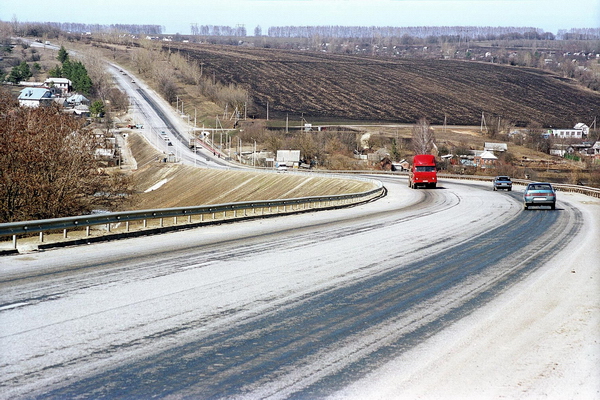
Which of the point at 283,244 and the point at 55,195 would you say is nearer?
the point at 283,244

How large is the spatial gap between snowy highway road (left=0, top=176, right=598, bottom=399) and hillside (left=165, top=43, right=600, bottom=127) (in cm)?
12696

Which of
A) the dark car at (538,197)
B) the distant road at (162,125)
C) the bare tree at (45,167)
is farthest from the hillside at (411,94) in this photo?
the bare tree at (45,167)

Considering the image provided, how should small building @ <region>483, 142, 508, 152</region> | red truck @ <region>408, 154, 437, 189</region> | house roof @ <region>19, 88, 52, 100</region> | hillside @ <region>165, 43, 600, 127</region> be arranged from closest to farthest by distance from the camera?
red truck @ <region>408, 154, 437, 189</region> → small building @ <region>483, 142, 508, 152</region> → hillside @ <region>165, 43, 600, 127</region> → house roof @ <region>19, 88, 52, 100</region>

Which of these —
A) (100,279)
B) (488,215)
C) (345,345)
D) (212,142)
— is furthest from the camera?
(212,142)

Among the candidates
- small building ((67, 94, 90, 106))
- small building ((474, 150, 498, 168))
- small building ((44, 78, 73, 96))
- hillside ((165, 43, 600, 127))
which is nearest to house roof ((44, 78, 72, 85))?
small building ((44, 78, 73, 96))

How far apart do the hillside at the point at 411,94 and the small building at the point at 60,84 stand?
38813 millimetres

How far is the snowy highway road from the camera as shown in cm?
841

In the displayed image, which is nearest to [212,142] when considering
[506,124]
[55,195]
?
[506,124]

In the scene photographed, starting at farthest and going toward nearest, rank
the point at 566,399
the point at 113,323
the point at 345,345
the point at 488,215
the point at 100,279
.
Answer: the point at 488,215
the point at 100,279
the point at 113,323
the point at 345,345
the point at 566,399

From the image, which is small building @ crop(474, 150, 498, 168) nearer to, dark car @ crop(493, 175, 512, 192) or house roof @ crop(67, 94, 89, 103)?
dark car @ crop(493, 175, 512, 192)

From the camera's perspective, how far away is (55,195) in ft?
113

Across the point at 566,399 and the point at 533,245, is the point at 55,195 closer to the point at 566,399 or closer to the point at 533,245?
the point at 533,245

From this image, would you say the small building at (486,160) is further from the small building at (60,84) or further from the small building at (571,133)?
the small building at (60,84)

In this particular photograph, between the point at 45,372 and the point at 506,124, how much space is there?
138m
